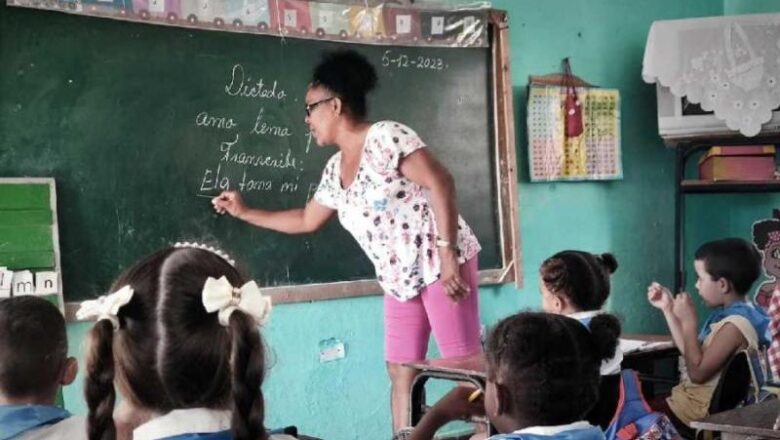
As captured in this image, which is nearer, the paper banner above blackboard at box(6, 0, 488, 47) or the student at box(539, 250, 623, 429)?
the student at box(539, 250, 623, 429)

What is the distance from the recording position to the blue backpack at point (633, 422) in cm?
257

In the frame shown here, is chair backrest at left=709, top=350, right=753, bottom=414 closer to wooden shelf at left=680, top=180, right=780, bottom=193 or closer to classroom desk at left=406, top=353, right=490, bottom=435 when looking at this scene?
classroom desk at left=406, top=353, right=490, bottom=435

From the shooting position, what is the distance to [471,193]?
4.49 meters

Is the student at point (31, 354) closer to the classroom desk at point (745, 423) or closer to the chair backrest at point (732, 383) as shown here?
the classroom desk at point (745, 423)

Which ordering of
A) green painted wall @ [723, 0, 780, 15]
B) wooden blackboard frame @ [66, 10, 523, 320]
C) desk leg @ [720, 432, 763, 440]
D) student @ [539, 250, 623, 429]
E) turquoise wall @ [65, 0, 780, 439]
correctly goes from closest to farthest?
1. desk leg @ [720, 432, 763, 440]
2. student @ [539, 250, 623, 429]
3. turquoise wall @ [65, 0, 780, 439]
4. wooden blackboard frame @ [66, 10, 523, 320]
5. green painted wall @ [723, 0, 780, 15]

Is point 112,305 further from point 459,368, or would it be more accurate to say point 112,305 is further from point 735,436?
point 459,368

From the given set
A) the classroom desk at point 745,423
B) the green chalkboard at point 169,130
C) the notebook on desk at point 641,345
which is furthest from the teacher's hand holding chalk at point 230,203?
the classroom desk at point 745,423

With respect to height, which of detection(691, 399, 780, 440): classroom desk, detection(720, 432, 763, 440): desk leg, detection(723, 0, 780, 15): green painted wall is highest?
detection(723, 0, 780, 15): green painted wall

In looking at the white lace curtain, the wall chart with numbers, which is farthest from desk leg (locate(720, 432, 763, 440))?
the white lace curtain

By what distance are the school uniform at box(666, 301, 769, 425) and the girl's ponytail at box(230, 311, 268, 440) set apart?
2178mm

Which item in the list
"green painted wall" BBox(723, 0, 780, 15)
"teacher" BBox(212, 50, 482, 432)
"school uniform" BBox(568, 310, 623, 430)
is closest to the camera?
"school uniform" BBox(568, 310, 623, 430)

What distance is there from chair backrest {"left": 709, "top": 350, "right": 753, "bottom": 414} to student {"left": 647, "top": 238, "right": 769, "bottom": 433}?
0.54ft

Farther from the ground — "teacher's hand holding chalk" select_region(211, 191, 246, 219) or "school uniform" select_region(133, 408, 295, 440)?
"teacher's hand holding chalk" select_region(211, 191, 246, 219)

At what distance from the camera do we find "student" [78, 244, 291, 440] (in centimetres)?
140
